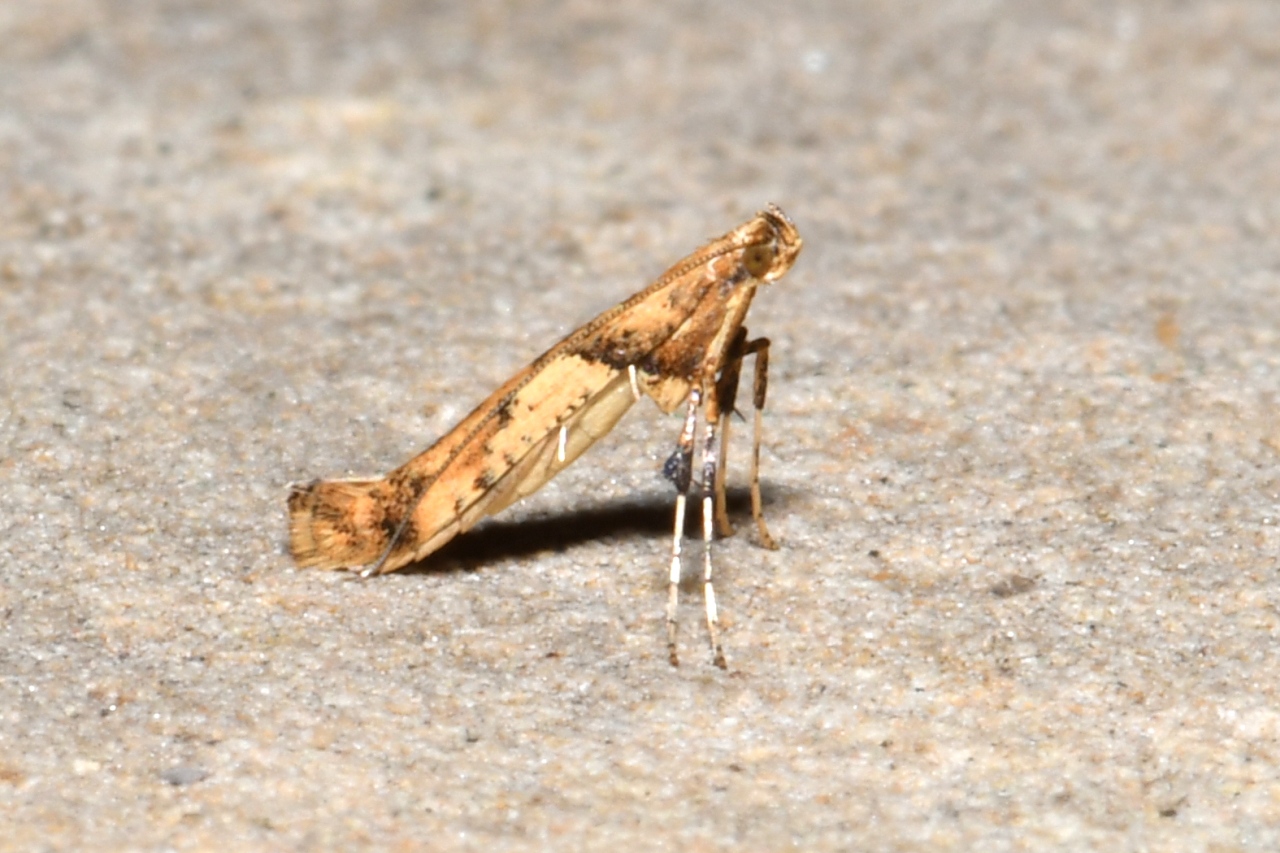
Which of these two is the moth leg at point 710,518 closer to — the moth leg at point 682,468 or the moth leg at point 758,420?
the moth leg at point 682,468

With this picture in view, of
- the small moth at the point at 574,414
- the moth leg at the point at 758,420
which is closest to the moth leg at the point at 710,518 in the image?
the small moth at the point at 574,414

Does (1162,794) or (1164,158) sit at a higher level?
(1164,158)

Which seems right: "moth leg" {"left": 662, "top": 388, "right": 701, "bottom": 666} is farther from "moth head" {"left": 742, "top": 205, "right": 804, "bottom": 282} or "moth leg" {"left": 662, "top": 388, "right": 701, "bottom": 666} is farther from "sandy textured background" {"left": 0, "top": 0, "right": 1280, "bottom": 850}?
"moth head" {"left": 742, "top": 205, "right": 804, "bottom": 282}

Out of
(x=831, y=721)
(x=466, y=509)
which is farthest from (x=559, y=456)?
(x=831, y=721)

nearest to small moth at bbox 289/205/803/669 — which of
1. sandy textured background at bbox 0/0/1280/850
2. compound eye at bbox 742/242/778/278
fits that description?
Answer: compound eye at bbox 742/242/778/278

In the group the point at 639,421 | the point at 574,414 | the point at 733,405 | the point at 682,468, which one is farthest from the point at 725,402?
the point at 639,421

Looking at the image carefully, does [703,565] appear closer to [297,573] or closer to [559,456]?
[559,456]

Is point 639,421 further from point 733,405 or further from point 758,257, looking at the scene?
point 758,257
